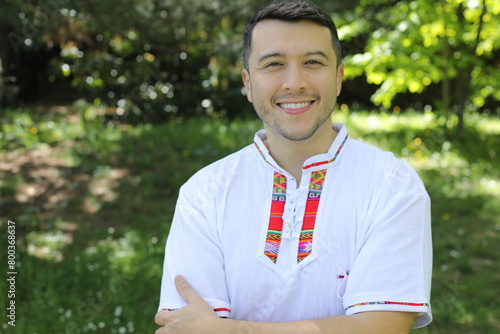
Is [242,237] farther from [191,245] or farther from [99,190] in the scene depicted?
[99,190]

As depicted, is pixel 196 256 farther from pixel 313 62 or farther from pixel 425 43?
pixel 425 43

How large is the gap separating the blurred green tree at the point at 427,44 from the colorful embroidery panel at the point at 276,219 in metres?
5.02

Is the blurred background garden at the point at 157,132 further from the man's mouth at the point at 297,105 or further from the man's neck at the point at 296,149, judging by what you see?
the man's mouth at the point at 297,105

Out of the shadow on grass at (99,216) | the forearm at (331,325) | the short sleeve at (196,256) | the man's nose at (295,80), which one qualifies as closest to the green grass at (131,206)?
the shadow on grass at (99,216)

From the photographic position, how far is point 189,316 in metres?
1.83

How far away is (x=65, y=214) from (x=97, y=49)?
451cm

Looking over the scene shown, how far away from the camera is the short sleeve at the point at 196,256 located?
6.30ft

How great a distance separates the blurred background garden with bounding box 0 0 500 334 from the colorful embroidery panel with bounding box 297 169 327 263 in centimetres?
238

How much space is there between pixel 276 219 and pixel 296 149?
0.26 meters

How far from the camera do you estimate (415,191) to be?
73.6 inches

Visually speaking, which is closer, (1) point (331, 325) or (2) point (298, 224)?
(1) point (331, 325)

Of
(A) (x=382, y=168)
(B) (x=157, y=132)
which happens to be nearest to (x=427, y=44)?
(B) (x=157, y=132)

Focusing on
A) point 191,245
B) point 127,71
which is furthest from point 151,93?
point 191,245

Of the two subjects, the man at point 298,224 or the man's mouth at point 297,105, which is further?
the man's mouth at point 297,105
